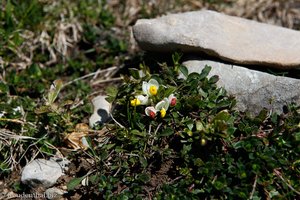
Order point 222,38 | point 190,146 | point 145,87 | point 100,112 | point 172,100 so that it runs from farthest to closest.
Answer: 1. point 100,112
2. point 222,38
3. point 145,87
4. point 172,100
5. point 190,146

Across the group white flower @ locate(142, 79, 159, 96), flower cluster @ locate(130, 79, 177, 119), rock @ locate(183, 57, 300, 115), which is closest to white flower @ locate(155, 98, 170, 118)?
flower cluster @ locate(130, 79, 177, 119)

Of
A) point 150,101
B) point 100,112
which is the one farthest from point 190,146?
point 100,112

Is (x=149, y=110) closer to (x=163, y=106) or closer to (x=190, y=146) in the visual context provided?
(x=163, y=106)

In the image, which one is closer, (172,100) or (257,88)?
(172,100)

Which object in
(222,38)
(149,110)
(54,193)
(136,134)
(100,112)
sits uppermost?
(222,38)

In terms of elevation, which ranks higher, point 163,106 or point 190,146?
point 163,106

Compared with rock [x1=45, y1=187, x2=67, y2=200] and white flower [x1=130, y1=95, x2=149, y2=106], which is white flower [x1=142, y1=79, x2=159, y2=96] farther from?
rock [x1=45, y1=187, x2=67, y2=200]
